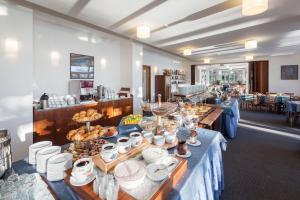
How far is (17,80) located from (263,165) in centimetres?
426

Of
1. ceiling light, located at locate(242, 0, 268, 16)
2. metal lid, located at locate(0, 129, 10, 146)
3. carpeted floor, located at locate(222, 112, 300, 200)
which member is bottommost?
carpeted floor, located at locate(222, 112, 300, 200)

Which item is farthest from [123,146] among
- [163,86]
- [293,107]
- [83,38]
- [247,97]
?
[247,97]

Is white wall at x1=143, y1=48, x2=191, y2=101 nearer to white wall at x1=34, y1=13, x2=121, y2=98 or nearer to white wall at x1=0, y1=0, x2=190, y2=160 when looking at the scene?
white wall at x1=0, y1=0, x2=190, y2=160

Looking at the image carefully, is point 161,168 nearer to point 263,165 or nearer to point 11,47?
point 263,165

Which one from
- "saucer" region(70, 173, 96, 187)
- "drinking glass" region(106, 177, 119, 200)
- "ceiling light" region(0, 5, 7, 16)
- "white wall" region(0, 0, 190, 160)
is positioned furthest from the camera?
"white wall" region(0, 0, 190, 160)

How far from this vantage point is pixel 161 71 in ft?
25.8

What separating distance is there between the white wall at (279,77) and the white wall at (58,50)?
26.6ft

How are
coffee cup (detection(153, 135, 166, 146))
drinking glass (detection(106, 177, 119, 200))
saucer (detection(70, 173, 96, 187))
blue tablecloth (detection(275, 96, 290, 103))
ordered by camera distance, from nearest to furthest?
1. drinking glass (detection(106, 177, 119, 200))
2. saucer (detection(70, 173, 96, 187))
3. coffee cup (detection(153, 135, 166, 146))
4. blue tablecloth (detection(275, 96, 290, 103))

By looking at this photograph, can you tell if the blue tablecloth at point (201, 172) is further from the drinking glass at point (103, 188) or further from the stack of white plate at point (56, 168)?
the stack of white plate at point (56, 168)

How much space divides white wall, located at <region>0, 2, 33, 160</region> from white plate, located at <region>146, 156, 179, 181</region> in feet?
8.71

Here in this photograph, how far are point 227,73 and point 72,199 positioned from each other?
15425 mm

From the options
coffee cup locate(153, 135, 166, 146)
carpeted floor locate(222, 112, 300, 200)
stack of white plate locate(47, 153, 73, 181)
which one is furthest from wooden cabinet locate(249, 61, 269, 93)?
stack of white plate locate(47, 153, 73, 181)

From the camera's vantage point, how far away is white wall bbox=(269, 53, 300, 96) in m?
7.48

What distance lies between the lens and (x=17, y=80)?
257cm
